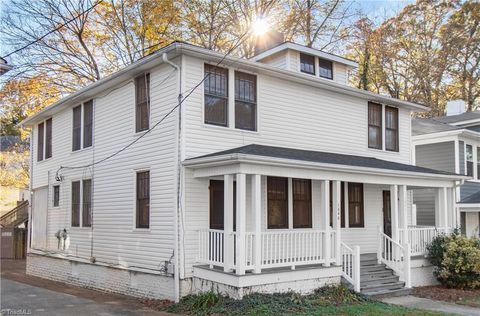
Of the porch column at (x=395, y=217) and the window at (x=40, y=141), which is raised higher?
the window at (x=40, y=141)

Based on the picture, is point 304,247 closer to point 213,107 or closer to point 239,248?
point 239,248

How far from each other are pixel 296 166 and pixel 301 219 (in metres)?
3.11

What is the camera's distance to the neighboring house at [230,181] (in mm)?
11883

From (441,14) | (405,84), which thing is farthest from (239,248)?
(441,14)

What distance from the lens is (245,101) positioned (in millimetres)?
13695

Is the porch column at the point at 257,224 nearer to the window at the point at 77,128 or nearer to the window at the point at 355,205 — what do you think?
the window at the point at 355,205

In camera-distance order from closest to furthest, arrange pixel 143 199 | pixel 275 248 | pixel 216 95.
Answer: pixel 275 248
pixel 216 95
pixel 143 199

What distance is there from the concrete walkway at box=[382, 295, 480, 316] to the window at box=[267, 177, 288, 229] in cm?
338

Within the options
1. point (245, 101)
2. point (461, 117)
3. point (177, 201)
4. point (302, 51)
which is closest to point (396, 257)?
point (245, 101)

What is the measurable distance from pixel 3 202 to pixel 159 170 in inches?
1047

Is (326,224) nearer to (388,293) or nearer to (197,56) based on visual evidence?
(388,293)

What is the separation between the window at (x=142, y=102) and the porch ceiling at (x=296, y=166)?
2461 millimetres

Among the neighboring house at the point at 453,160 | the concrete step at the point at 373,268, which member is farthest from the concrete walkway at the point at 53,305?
the neighboring house at the point at 453,160

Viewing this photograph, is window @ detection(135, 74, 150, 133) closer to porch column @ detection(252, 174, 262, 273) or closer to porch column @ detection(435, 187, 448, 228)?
porch column @ detection(252, 174, 262, 273)
